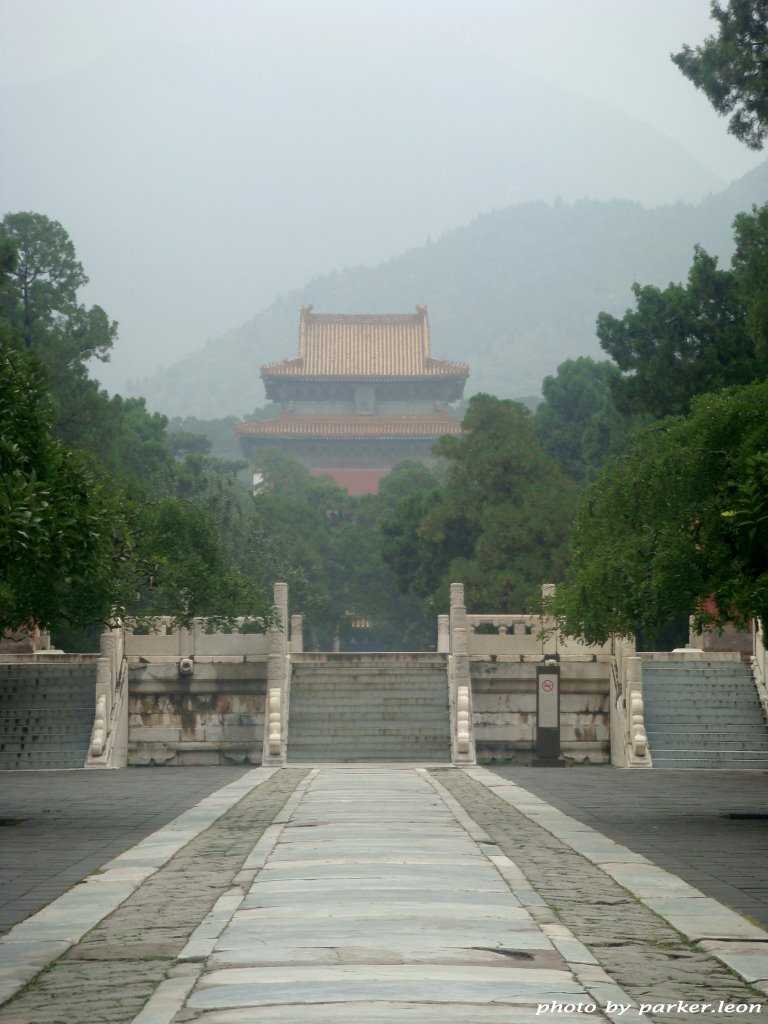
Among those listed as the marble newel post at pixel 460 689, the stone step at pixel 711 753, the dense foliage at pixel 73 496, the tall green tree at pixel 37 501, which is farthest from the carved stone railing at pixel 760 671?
the tall green tree at pixel 37 501

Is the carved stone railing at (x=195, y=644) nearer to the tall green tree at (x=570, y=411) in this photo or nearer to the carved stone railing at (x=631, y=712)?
the carved stone railing at (x=631, y=712)

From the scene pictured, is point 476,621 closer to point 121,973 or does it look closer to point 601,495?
point 601,495

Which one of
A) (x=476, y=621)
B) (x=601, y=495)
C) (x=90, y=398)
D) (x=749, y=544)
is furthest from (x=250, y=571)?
(x=749, y=544)

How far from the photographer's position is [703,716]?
30594 mm

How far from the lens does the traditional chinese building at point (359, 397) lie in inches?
3359

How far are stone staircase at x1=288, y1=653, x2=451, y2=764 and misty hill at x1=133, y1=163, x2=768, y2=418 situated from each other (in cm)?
11380

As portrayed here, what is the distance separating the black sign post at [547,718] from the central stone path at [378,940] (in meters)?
16.1

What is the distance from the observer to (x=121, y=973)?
7496 millimetres

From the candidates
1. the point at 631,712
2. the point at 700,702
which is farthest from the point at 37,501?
the point at 700,702

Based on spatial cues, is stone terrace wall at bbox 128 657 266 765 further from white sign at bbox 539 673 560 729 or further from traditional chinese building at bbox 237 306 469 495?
traditional chinese building at bbox 237 306 469 495

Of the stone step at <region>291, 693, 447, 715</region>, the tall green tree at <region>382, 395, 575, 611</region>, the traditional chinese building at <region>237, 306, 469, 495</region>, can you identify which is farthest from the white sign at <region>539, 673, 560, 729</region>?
the traditional chinese building at <region>237, 306, 469, 495</region>

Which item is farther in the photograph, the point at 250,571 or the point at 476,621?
the point at 250,571

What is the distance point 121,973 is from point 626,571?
10797 mm

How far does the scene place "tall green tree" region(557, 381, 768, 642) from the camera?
14891 mm
